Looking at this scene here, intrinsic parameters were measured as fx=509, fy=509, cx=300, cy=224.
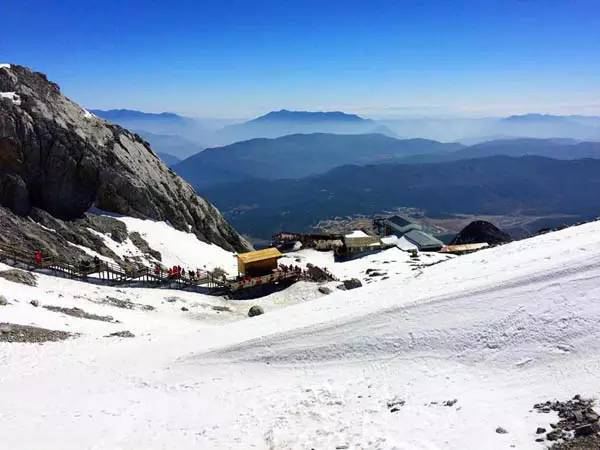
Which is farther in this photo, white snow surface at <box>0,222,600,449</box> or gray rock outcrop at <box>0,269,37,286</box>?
gray rock outcrop at <box>0,269,37,286</box>

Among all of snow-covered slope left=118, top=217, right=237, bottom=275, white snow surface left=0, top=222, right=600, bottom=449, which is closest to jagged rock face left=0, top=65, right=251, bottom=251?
snow-covered slope left=118, top=217, right=237, bottom=275

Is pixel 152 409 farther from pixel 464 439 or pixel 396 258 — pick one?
pixel 396 258

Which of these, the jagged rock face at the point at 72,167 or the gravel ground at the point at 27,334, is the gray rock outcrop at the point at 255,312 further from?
the jagged rock face at the point at 72,167

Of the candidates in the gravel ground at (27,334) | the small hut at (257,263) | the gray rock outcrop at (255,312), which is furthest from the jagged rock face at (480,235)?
the gravel ground at (27,334)

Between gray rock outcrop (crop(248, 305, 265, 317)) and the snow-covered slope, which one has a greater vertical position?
the snow-covered slope

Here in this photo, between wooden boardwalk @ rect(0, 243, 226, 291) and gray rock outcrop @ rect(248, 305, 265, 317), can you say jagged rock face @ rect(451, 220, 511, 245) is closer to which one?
wooden boardwalk @ rect(0, 243, 226, 291)

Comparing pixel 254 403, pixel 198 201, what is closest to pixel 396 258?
pixel 198 201

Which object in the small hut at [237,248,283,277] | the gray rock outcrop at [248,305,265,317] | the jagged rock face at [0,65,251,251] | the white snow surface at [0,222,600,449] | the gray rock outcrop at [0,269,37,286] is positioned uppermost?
the jagged rock face at [0,65,251,251]
